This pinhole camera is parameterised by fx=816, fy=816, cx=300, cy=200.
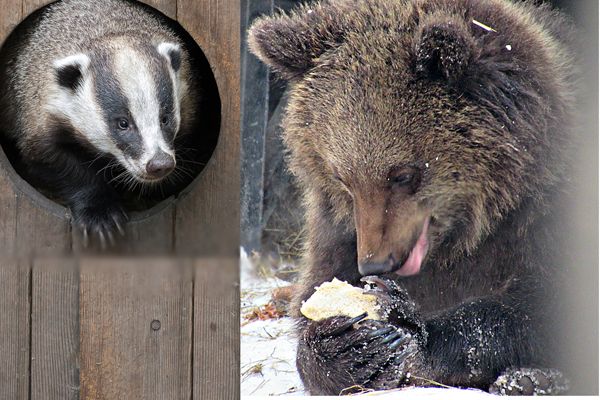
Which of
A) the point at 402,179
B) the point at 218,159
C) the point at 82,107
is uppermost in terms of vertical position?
the point at 402,179

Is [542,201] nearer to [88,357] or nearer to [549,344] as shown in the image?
[549,344]

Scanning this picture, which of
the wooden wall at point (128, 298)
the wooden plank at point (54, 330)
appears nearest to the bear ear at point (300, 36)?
the wooden wall at point (128, 298)

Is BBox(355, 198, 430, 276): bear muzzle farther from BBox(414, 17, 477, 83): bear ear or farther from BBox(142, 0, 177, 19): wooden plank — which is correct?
BBox(142, 0, 177, 19): wooden plank

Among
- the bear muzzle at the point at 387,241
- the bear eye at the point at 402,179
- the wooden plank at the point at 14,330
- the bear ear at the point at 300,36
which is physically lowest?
the wooden plank at the point at 14,330

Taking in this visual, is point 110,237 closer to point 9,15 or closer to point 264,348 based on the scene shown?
point 264,348

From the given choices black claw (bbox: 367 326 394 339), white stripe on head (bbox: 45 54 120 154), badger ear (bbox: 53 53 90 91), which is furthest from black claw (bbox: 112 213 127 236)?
black claw (bbox: 367 326 394 339)

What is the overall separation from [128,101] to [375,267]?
1202mm

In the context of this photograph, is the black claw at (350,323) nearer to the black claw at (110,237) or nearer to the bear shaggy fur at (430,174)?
the bear shaggy fur at (430,174)

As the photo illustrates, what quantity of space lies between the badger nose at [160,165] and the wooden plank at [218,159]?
0.42 ft

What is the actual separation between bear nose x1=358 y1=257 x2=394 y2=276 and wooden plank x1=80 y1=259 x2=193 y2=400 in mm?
720

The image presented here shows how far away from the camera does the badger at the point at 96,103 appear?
3088mm

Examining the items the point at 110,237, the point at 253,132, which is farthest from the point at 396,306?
the point at 110,237

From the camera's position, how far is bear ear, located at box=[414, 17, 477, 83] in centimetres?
255

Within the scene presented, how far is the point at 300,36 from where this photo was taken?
2.80 meters
